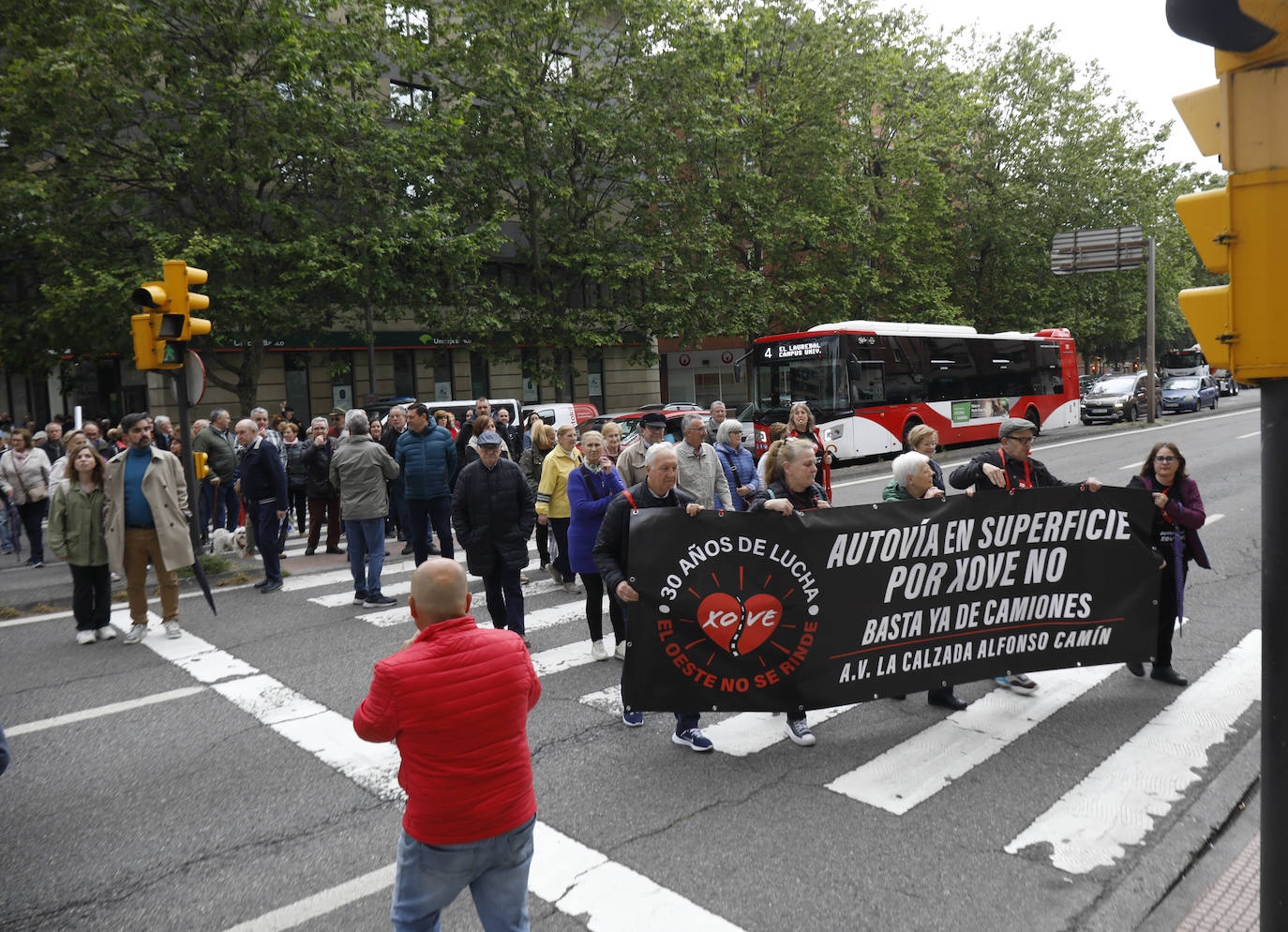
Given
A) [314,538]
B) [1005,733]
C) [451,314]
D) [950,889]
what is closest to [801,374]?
[451,314]

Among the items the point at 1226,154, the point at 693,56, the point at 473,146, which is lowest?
the point at 1226,154

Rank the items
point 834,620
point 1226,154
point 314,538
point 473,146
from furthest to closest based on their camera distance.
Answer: point 473,146 < point 314,538 < point 834,620 < point 1226,154

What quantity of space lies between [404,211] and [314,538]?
11187 mm

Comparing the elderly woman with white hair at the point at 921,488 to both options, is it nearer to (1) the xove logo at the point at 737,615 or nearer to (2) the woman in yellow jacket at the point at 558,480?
(1) the xove logo at the point at 737,615

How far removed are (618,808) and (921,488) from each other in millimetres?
2832

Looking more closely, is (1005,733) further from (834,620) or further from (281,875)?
(281,875)

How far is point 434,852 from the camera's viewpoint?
2.82 meters

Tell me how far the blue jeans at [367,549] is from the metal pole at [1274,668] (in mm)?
8010

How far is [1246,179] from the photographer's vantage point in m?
3.03

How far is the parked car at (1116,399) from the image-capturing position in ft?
111

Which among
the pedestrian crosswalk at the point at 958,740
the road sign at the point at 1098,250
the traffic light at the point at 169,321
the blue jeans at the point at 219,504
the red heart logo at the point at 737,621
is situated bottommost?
the pedestrian crosswalk at the point at 958,740

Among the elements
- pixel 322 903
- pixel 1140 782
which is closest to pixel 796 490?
pixel 1140 782

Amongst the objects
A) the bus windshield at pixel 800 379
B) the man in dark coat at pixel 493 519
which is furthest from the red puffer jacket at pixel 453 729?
the bus windshield at pixel 800 379

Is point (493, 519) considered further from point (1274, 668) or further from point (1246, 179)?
point (1246, 179)
